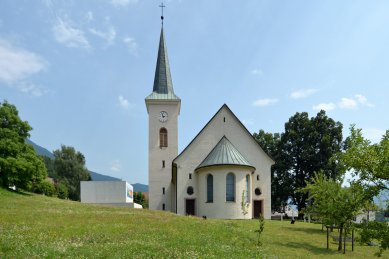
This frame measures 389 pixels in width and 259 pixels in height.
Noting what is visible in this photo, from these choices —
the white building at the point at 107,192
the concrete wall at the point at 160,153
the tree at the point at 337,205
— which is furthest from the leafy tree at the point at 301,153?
the tree at the point at 337,205

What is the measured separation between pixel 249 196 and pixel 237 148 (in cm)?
641

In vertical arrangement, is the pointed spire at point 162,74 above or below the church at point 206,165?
above

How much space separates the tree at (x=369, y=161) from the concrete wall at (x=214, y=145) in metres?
25.7

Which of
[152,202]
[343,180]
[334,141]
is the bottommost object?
[152,202]

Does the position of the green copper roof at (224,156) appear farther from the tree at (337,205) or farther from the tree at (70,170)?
the tree at (70,170)

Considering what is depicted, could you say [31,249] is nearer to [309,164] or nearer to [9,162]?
[9,162]

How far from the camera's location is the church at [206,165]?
133ft

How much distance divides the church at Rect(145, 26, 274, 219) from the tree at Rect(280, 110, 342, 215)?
18149 mm

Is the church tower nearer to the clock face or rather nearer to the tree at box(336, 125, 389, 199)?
the clock face

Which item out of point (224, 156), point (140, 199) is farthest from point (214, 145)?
point (140, 199)

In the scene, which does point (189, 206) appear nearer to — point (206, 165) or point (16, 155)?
point (206, 165)

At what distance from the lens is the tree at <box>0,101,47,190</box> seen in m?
40.5

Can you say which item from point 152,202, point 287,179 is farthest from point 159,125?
point 287,179

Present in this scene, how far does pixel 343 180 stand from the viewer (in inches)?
1043
